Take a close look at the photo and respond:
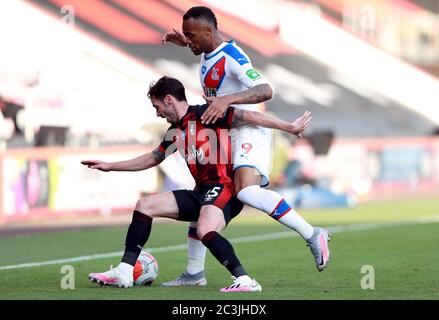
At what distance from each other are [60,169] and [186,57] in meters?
12.0

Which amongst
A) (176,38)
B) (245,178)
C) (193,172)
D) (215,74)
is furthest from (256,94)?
(176,38)

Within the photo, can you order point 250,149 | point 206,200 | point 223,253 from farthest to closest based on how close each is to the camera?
1. point 250,149
2. point 206,200
3. point 223,253

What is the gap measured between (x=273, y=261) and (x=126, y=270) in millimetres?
3165

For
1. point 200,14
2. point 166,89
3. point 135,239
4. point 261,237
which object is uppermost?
point 200,14

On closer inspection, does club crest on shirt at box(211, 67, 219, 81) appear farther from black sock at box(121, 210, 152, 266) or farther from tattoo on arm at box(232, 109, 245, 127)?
black sock at box(121, 210, 152, 266)

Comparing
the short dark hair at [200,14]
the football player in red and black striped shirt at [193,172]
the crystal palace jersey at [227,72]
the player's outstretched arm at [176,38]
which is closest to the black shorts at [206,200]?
the football player in red and black striped shirt at [193,172]

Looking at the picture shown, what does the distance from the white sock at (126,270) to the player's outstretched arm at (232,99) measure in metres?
1.15

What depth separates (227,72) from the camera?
834cm

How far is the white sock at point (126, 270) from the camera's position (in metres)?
8.01

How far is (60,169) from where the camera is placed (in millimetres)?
18844

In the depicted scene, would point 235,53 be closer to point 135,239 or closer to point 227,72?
point 227,72

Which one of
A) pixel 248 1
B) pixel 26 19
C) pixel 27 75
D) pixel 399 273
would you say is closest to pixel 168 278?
pixel 399 273

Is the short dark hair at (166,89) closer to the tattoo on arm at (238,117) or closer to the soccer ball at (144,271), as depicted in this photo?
the tattoo on arm at (238,117)

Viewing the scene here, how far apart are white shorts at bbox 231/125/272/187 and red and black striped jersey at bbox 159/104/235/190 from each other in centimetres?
6
